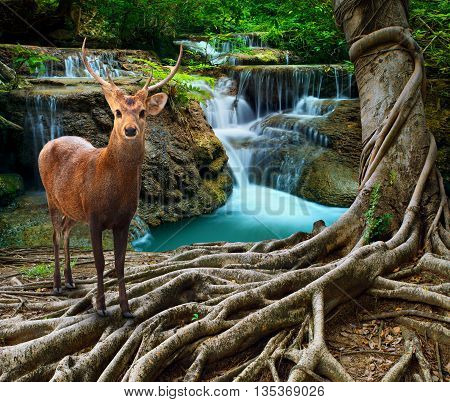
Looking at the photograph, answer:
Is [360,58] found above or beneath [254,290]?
above

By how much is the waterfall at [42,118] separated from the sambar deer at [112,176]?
5415 mm

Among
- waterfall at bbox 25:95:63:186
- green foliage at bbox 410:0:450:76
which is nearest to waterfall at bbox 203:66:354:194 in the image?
green foliage at bbox 410:0:450:76

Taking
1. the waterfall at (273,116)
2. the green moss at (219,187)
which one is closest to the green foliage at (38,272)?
the green moss at (219,187)

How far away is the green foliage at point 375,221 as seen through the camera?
4316mm

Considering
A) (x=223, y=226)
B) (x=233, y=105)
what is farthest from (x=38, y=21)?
(x=223, y=226)

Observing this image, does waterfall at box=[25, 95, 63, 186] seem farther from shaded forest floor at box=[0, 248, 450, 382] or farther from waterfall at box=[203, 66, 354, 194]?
shaded forest floor at box=[0, 248, 450, 382]

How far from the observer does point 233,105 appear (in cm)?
1284

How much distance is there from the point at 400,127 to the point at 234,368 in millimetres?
3147

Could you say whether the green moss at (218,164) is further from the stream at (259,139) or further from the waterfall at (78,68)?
the waterfall at (78,68)

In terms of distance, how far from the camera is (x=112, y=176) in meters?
3.07

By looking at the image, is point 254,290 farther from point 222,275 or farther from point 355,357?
point 355,357

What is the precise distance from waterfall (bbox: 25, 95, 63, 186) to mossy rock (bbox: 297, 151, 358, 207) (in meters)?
5.53

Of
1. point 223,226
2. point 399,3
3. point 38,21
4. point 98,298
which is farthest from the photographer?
point 38,21

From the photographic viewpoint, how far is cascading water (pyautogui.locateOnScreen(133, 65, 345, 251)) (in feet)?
29.7
